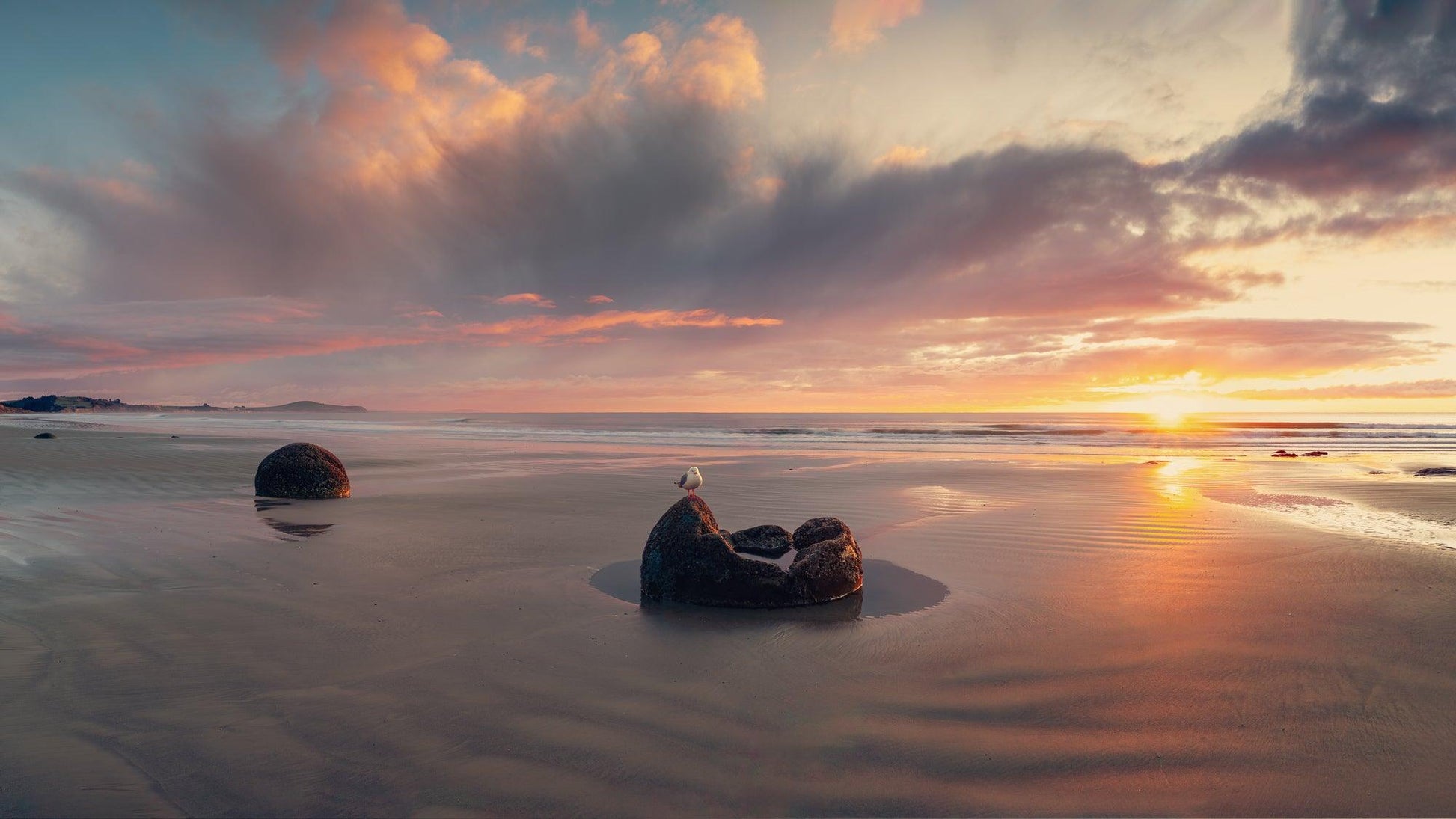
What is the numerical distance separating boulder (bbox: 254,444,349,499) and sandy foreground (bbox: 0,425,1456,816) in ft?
8.62

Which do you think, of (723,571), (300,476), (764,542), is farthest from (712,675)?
(300,476)

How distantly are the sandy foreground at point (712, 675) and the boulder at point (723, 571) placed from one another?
245 millimetres

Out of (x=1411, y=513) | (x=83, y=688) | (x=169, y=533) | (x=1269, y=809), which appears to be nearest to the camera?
(x=1269, y=809)

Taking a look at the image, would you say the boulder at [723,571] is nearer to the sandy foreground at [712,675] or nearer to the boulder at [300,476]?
the sandy foreground at [712,675]

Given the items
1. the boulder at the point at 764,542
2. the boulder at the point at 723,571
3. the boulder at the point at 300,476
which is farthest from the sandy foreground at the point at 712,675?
the boulder at the point at 300,476

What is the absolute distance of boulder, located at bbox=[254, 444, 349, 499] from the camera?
472 inches

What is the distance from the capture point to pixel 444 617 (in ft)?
17.3

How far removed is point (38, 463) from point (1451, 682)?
25.1 meters

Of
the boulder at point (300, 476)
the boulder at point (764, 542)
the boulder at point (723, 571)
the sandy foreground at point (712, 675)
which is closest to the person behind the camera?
the sandy foreground at point (712, 675)

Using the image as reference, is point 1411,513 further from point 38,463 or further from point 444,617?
point 38,463

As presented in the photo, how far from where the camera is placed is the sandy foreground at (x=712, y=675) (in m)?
2.91

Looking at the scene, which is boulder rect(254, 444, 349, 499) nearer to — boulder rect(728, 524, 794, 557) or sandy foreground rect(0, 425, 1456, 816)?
sandy foreground rect(0, 425, 1456, 816)

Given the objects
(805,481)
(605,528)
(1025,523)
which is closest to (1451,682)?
(1025,523)

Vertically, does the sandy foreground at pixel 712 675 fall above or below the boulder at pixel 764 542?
below
